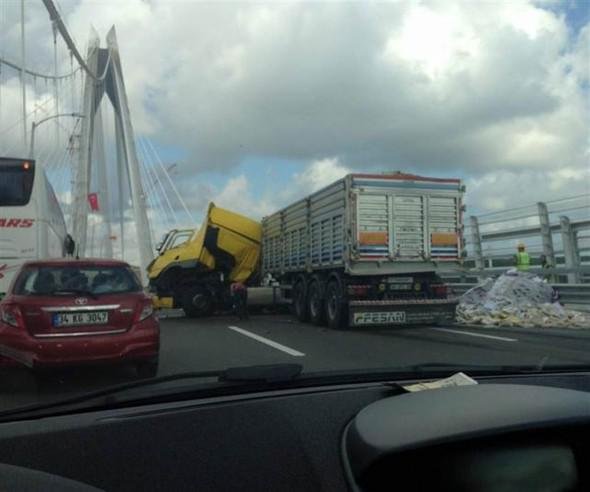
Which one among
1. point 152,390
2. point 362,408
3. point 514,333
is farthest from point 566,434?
point 514,333

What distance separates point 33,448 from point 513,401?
1.27 metres

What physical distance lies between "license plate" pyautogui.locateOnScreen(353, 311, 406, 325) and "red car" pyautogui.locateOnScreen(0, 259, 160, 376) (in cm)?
648

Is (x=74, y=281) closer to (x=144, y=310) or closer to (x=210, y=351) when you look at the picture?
(x=144, y=310)

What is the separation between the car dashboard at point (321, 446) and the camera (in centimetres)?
166

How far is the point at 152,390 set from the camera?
2355 millimetres

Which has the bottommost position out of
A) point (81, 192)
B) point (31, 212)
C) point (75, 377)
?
point (75, 377)

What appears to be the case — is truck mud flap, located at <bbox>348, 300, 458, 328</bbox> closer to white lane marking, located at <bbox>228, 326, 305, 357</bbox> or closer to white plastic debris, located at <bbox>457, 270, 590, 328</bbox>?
white plastic debris, located at <bbox>457, 270, 590, 328</bbox>

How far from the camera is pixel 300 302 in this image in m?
16.0

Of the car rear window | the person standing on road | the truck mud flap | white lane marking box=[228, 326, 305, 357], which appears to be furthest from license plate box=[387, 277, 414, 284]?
the car rear window

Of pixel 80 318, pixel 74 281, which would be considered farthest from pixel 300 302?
pixel 80 318

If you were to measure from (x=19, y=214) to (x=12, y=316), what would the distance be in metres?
7.41

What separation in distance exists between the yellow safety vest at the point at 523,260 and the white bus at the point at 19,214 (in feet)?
34.7

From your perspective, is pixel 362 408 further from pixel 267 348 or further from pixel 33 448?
pixel 267 348

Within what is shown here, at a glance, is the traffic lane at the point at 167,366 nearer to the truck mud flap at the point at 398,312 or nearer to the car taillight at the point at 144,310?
the car taillight at the point at 144,310
